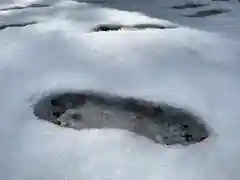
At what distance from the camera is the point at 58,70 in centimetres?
186

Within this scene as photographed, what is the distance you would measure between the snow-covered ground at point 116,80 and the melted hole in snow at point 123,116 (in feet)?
0.12

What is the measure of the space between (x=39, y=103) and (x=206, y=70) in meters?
0.69

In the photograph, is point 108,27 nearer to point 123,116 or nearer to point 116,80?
point 116,80

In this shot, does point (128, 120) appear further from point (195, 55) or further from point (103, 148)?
point (195, 55)

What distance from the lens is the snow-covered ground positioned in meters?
1.32

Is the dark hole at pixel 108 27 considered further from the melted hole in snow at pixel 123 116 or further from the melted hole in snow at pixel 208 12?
the melted hole in snow at pixel 123 116

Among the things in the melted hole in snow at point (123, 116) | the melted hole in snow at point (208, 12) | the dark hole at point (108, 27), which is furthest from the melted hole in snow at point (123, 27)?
the melted hole in snow at point (123, 116)

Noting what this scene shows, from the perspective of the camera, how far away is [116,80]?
179cm

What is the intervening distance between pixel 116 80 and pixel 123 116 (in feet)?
0.82

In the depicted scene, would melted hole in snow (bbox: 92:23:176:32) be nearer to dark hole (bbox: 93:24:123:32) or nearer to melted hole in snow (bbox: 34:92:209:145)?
dark hole (bbox: 93:24:123:32)

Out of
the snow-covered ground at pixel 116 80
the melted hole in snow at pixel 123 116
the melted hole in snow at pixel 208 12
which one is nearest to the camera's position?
the snow-covered ground at pixel 116 80

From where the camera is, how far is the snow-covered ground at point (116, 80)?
4.34ft

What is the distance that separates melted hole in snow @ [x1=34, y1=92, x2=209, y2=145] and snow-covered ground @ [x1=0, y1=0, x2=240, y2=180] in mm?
37

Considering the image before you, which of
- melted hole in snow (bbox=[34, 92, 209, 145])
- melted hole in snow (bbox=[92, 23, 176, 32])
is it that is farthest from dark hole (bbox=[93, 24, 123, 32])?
melted hole in snow (bbox=[34, 92, 209, 145])
